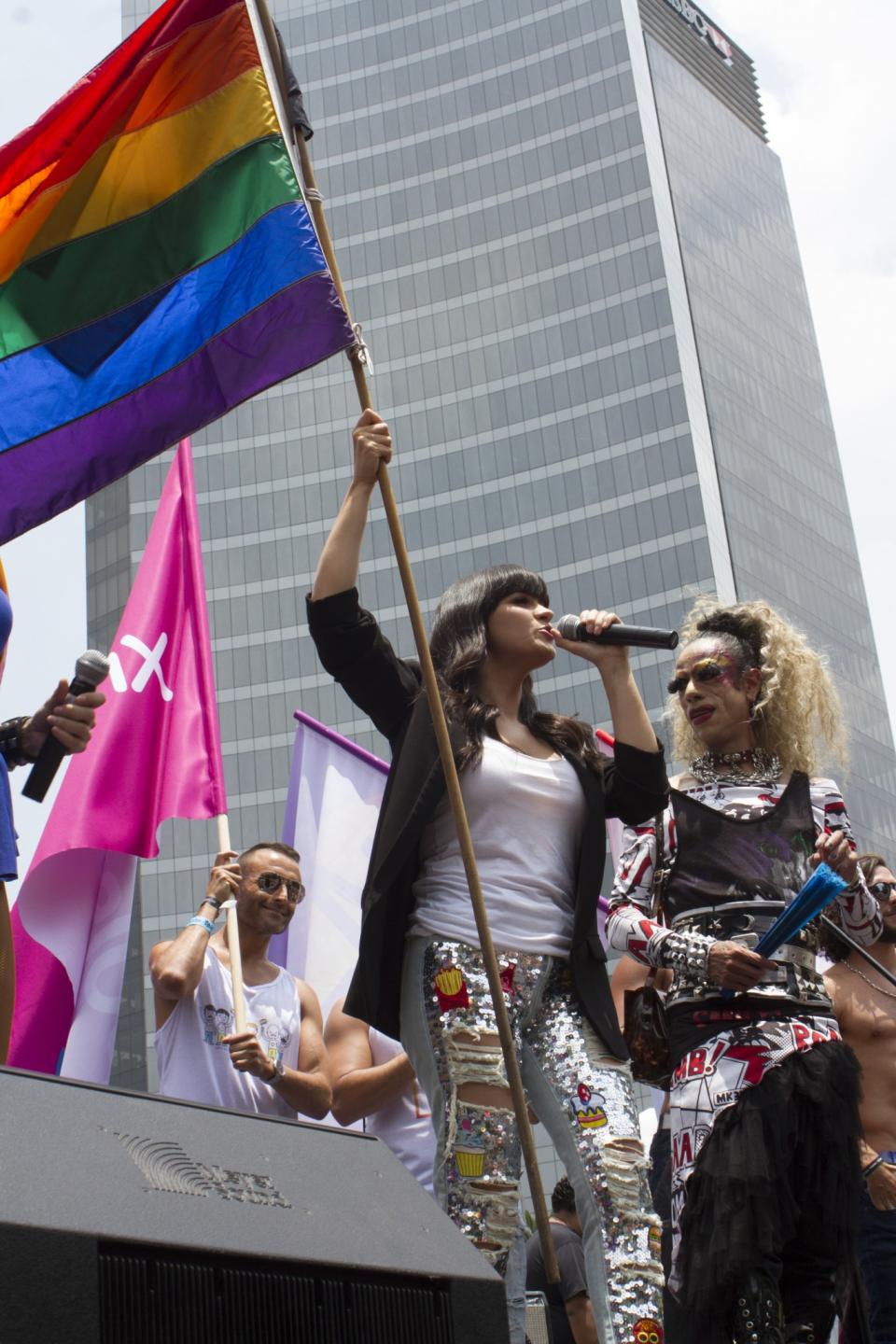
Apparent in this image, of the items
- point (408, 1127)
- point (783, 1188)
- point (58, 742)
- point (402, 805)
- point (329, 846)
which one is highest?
point (58, 742)

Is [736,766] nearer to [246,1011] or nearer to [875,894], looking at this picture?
[875,894]

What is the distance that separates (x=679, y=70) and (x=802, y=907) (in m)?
84.5

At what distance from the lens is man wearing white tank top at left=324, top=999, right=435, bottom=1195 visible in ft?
A: 18.1

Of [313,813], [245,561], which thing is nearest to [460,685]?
[313,813]

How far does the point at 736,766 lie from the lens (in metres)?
4.33

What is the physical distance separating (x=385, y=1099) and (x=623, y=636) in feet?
7.41

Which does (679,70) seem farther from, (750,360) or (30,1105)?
(30,1105)

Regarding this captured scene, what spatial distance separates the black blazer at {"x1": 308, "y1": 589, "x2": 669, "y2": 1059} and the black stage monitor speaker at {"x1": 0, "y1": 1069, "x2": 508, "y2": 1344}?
1.19 metres

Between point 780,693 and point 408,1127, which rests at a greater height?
point 780,693

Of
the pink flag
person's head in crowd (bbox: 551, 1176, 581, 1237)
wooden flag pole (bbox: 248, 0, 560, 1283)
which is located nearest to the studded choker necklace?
wooden flag pole (bbox: 248, 0, 560, 1283)

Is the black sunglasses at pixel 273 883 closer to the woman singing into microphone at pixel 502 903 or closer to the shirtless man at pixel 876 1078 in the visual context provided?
the woman singing into microphone at pixel 502 903

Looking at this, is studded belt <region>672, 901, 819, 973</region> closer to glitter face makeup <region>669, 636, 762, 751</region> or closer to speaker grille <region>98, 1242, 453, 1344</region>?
glitter face makeup <region>669, 636, 762, 751</region>

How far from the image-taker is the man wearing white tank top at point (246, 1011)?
5168 millimetres

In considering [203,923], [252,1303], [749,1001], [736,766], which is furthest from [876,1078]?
[252,1303]
